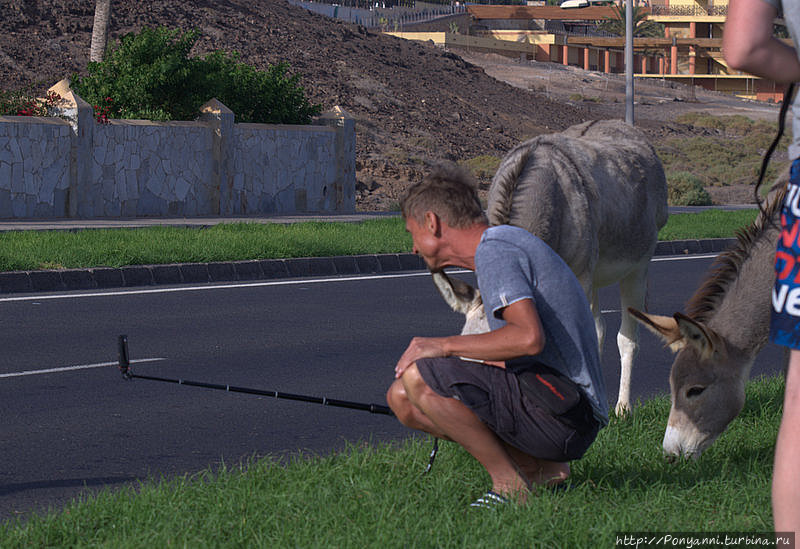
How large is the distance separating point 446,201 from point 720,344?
1414 millimetres

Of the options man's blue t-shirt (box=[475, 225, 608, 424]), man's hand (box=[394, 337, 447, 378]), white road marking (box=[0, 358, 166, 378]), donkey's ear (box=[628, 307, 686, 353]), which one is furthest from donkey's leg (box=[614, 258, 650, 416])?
white road marking (box=[0, 358, 166, 378])

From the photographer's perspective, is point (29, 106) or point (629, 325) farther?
point (29, 106)

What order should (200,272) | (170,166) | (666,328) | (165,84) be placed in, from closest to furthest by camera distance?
(666,328)
(200,272)
(170,166)
(165,84)

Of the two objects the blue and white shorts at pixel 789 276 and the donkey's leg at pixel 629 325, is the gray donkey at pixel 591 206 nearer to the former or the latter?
the donkey's leg at pixel 629 325

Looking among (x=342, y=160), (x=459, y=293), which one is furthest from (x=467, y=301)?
(x=342, y=160)

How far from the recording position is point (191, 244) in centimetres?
1655

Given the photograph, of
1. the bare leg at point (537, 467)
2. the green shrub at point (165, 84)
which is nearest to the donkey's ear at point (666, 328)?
the bare leg at point (537, 467)

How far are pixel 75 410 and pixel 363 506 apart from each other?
11.5ft

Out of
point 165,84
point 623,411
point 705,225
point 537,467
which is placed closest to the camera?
point 537,467

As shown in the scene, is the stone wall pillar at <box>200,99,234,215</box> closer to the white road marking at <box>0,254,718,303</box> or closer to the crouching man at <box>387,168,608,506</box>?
the white road marking at <box>0,254,718,303</box>

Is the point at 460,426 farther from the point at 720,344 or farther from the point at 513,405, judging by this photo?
the point at 720,344

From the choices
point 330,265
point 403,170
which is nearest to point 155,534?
point 330,265

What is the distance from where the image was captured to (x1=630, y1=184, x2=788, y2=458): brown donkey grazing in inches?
213

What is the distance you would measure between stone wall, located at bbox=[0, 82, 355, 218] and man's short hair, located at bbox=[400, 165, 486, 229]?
18.5 m
